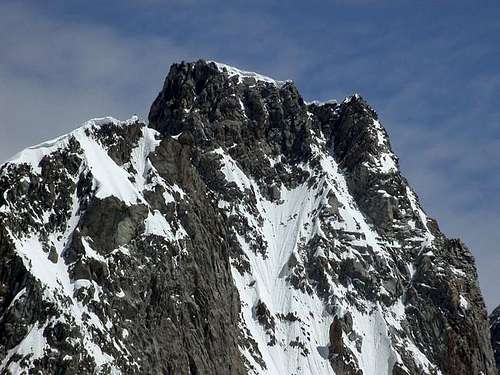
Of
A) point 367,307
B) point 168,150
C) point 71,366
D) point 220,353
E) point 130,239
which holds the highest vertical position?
point 168,150

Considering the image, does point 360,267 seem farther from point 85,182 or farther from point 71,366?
point 71,366

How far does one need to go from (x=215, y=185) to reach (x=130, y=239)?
5279 centimetres

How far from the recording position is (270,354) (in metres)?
168

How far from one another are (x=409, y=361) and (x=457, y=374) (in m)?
12.1

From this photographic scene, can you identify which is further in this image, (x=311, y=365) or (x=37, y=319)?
(x=311, y=365)

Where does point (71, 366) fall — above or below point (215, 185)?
below

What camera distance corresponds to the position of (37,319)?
123000 millimetres

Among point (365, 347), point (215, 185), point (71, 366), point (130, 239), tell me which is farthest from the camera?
point (215, 185)

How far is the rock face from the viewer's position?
415 ft

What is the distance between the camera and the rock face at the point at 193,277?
126m

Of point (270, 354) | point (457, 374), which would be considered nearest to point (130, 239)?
point (270, 354)

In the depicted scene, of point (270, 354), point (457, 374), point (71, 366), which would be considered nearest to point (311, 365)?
point (270, 354)

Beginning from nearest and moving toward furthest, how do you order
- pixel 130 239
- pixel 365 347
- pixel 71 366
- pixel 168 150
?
pixel 71 366
pixel 130 239
pixel 168 150
pixel 365 347

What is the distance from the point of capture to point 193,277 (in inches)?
5881
